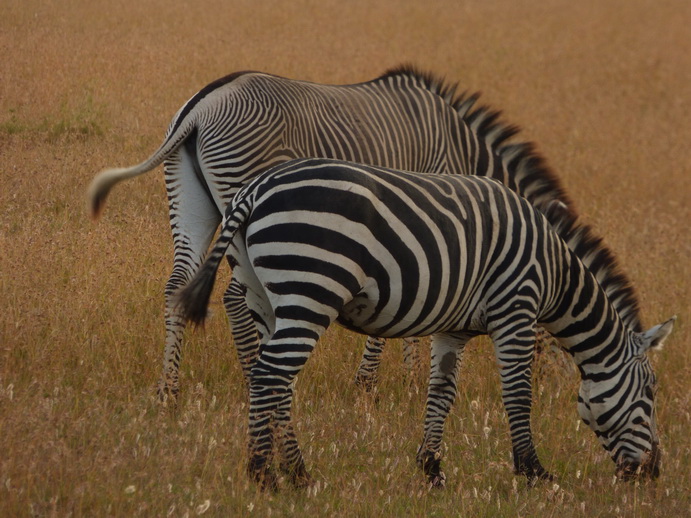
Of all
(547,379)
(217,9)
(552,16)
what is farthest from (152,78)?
(552,16)

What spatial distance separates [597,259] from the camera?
5.66m

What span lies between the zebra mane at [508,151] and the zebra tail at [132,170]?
97.9 inches

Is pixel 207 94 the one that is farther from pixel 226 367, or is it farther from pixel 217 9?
pixel 217 9

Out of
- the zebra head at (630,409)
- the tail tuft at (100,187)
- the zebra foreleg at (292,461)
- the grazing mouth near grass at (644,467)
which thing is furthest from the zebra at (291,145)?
the grazing mouth near grass at (644,467)

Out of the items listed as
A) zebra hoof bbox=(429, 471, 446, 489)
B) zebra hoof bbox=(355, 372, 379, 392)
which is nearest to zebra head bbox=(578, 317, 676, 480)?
zebra hoof bbox=(429, 471, 446, 489)

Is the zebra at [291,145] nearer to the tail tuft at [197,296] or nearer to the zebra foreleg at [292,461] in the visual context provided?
the zebra foreleg at [292,461]

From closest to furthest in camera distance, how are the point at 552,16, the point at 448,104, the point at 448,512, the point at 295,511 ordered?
the point at 295,511, the point at 448,512, the point at 448,104, the point at 552,16

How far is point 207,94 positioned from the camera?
6574 millimetres

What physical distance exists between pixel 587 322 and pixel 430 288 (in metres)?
1.38

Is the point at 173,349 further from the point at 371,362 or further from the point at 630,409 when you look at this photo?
the point at 630,409

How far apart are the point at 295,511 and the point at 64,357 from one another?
8.03 feet

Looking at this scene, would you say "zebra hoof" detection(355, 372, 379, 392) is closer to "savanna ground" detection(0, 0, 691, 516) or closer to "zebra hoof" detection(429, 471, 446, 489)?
"savanna ground" detection(0, 0, 691, 516)

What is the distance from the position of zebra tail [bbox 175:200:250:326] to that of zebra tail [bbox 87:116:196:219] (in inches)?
76.3

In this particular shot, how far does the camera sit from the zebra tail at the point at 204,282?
4309 millimetres
